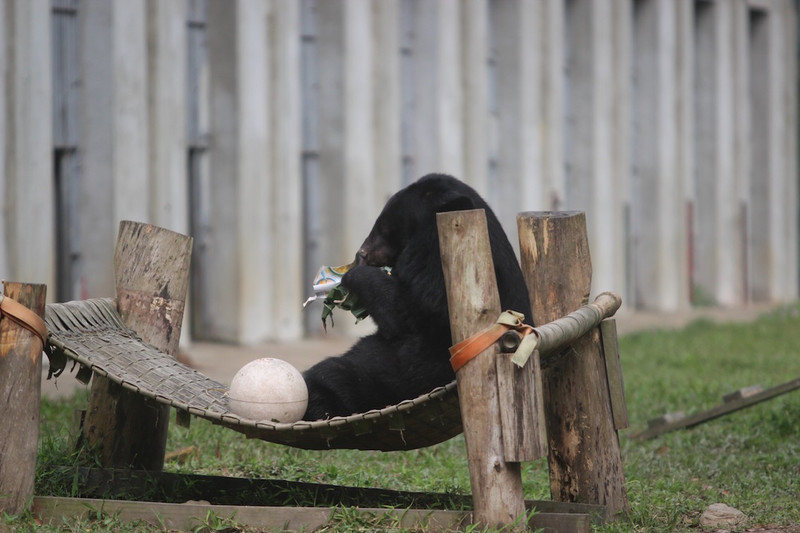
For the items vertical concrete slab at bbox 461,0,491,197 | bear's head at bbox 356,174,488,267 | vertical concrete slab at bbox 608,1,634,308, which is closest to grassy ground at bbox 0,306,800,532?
bear's head at bbox 356,174,488,267

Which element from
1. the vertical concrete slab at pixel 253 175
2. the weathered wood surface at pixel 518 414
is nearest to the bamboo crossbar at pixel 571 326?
the weathered wood surface at pixel 518 414

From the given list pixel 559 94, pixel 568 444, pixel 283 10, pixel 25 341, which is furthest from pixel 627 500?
pixel 559 94

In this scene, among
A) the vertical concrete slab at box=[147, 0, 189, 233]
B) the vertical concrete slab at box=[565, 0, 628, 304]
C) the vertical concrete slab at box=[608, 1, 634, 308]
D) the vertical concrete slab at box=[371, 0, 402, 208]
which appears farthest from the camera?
the vertical concrete slab at box=[608, 1, 634, 308]

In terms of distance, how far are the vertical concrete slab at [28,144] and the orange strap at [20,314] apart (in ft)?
17.4

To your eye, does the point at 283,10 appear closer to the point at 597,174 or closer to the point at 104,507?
the point at 597,174

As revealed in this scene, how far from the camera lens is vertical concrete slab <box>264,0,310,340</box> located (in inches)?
438

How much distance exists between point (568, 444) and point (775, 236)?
1558 cm

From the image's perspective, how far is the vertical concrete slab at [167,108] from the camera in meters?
9.99

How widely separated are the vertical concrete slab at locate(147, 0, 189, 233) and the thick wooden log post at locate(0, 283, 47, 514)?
247 inches

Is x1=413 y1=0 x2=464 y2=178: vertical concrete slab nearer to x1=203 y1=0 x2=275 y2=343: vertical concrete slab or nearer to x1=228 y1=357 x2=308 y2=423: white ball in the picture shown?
x1=203 y1=0 x2=275 y2=343: vertical concrete slab

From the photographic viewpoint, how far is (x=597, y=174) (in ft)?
49.1

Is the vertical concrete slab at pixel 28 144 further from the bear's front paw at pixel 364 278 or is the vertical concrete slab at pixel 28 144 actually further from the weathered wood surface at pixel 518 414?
the weathered wood surface at pixel 518 414

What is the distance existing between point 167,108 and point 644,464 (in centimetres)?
618

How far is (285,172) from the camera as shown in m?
11.2
